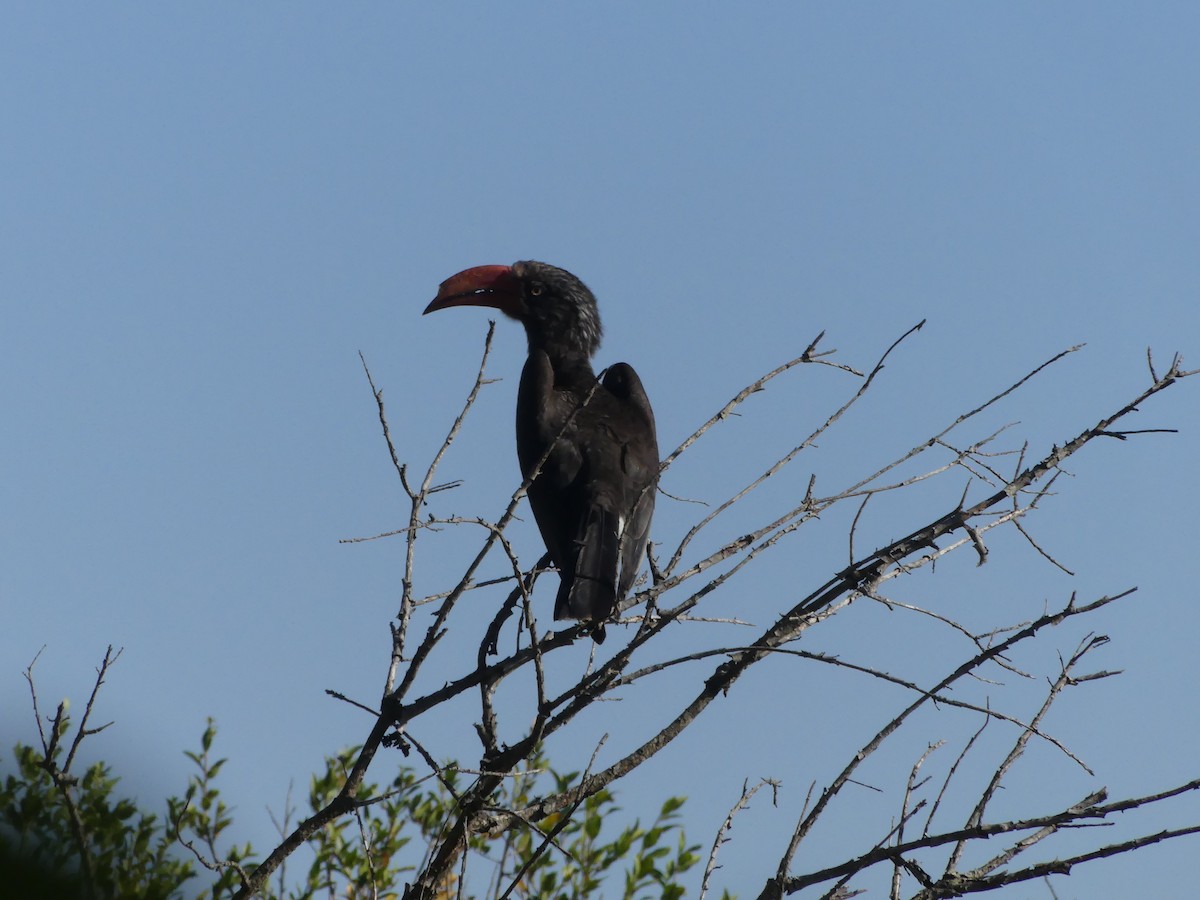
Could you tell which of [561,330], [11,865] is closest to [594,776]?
[11,865]

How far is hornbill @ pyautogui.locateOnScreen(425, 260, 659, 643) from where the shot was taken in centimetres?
471

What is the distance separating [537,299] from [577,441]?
1620mm

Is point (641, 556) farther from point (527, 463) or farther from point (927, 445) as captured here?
point (927, 445)

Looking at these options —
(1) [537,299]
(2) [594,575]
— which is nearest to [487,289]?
(1) [537,299]

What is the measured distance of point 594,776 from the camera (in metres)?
3.37

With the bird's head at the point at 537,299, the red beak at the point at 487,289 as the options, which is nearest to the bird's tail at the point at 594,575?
the bird's head at the point at 537,299

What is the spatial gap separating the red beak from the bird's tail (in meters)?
2.04

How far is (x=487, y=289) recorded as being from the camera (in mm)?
6723

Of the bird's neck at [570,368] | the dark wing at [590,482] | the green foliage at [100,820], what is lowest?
the green foliage at [100,820]

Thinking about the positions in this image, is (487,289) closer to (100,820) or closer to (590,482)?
(590,482)

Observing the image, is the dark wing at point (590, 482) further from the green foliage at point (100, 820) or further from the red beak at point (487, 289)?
the green foliage at point (100, 820)

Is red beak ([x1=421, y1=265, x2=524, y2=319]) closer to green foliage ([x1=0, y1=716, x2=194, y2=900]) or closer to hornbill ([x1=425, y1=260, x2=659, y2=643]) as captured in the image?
hornbill ([x1=425, y1=260, x2=659, y2=643])

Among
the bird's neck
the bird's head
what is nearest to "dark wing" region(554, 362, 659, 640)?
the bird's neck

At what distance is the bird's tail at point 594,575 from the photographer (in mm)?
4453
